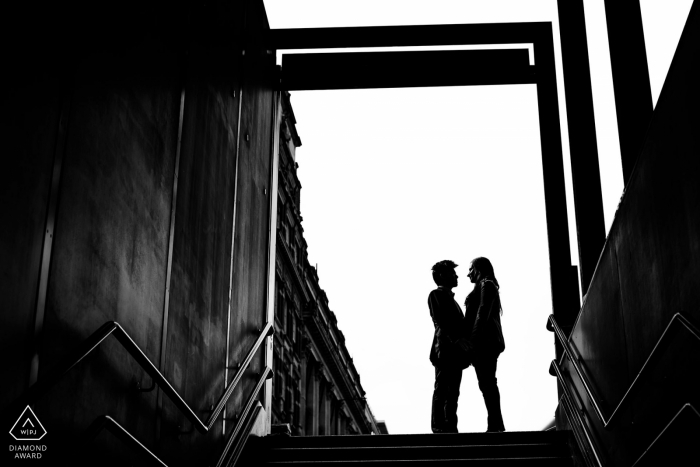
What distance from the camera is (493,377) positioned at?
9.88 meters

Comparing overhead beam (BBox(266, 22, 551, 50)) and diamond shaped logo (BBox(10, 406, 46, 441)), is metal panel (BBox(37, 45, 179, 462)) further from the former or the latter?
overhead beam (BBox(266, 22, 551, 50))

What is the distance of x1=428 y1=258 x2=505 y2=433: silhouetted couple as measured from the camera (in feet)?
32.2

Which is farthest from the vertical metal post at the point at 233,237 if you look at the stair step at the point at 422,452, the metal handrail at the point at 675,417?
the metal handrail at the point at 675,417

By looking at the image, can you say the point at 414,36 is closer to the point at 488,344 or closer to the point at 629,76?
the point at 488,344

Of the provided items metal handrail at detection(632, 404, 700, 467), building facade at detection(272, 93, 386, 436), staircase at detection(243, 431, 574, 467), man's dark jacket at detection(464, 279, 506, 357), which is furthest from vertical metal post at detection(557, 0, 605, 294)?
building facade at detection(272, 93, 386, 436)

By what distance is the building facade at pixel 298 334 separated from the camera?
40625 millimetres

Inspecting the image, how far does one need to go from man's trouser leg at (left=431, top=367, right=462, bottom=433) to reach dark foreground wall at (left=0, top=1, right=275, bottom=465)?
1.81m

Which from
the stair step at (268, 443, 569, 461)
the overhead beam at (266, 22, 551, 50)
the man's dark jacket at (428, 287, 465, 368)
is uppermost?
the overhead beam at (266, 22, 551, 50)

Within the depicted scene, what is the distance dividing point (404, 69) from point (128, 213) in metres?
6.46

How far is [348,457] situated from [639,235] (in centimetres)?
332

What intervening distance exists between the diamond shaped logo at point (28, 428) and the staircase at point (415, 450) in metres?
3.75

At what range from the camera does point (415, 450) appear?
820cm

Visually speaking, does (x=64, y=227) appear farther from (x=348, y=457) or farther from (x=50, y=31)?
A: (x=348, y=457)

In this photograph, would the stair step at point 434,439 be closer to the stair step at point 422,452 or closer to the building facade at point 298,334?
the stair step at point 422,452
